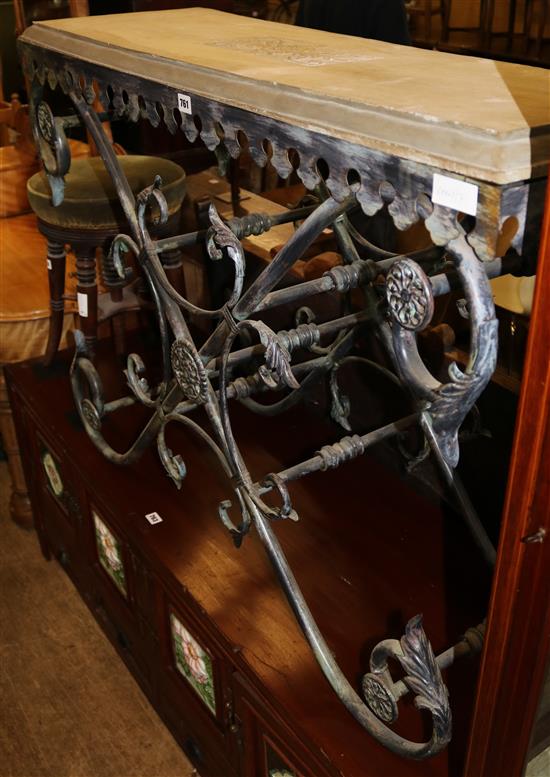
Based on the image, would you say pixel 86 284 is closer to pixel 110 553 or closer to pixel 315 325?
pixel 110 553

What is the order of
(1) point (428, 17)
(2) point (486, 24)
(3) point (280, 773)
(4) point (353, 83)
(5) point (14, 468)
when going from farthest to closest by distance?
(1) point (428, 17), (2) point (486, 24), (5) point (14, 468), (3) point (280, 773), (4) point (353, 83)

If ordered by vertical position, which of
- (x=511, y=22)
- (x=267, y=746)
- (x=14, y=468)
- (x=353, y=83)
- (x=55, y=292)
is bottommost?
(x=14, y=468)

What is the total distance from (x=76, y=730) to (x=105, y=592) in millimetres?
258

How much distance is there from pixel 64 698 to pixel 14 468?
616 millimetres

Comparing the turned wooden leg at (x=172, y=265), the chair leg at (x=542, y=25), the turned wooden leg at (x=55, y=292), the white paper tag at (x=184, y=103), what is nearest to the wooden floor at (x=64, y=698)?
the turned wooden leg at (x=55, y=292)

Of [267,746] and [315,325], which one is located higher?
[315,325]

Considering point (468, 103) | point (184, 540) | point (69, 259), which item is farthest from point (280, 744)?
point (69, 259)

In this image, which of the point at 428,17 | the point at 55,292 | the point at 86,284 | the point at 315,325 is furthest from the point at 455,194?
the point at 428,17

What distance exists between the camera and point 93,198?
5.57 ft

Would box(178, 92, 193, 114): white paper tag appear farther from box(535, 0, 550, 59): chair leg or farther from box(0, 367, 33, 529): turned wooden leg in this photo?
box(535, 0, 550, 59): chair leg

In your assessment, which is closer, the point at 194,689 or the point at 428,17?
the point at 194,689

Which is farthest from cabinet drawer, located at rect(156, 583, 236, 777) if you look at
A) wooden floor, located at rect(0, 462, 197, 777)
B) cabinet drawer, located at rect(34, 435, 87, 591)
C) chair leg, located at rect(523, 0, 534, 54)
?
chair leg, located at rect(523, 0, 534, 54)

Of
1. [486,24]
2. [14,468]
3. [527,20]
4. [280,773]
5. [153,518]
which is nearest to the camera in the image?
[280,773]

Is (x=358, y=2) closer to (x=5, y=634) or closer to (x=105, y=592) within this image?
(x=105, y=592)
